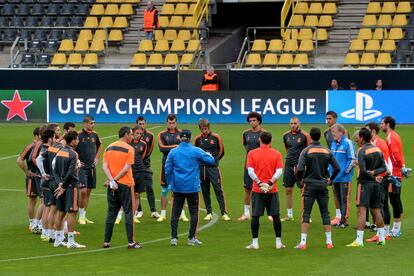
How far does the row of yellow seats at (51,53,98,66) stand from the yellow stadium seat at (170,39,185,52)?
3.27 metres

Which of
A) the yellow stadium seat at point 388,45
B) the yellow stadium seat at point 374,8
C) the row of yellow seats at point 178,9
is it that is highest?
the row of yellow seats at point 178,9

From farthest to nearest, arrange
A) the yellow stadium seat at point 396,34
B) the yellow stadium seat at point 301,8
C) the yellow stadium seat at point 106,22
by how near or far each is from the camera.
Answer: the yellow stadium seat at point 106,22, the yellow stadium seat at point 301,8, the yellow stadium seat at point 396,34

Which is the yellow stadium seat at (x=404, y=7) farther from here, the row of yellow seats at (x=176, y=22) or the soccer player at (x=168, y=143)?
the soccer player at (x=168, y=143)

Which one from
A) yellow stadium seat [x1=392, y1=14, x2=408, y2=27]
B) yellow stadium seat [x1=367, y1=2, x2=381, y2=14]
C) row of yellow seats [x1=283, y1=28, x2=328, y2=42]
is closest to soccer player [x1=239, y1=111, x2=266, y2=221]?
row of yellow seats [x1=283, y1=28, x2=328, y2=42]

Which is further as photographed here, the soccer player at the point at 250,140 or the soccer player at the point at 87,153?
the soccer player at the point at 87,153

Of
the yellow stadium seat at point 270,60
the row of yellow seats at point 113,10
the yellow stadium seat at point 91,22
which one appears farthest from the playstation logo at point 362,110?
the yellow stadium seat at point 91,22

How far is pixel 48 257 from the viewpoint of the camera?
53.0 feet

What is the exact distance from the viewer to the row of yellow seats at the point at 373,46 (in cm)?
4188

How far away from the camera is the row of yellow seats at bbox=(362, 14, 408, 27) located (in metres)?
43.4

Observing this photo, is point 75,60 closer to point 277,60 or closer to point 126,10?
point 126,10

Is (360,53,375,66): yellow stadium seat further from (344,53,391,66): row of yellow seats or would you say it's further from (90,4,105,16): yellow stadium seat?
(90,4,105,16): yellow stadium seat

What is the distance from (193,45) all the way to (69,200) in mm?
27584

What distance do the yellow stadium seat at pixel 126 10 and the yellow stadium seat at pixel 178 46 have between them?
157 inches

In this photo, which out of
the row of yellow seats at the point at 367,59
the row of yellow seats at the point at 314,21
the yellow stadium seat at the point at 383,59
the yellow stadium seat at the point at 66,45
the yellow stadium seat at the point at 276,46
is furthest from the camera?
the yellow stadium seat at the point at 66,45
